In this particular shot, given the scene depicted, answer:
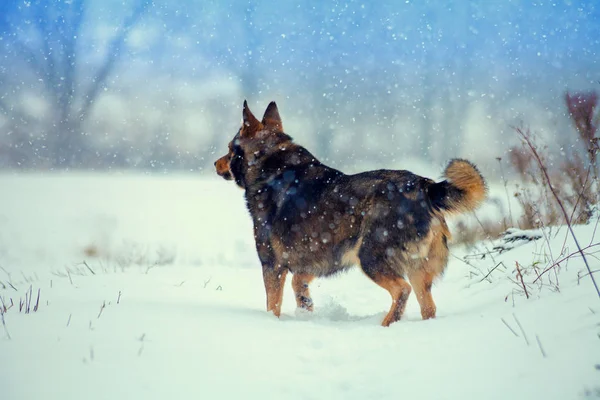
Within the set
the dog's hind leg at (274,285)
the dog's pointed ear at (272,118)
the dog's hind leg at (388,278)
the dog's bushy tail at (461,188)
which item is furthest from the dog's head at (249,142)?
the dog's bushy tail at (461,188)

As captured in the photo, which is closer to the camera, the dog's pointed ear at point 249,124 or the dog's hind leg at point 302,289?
the dog's hind leg at point 302,289

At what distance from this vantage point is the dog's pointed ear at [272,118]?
202 inches

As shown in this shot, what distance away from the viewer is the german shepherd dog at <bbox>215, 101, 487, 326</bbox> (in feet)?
11.8

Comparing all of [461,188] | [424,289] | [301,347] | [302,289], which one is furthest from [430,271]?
[301,347]

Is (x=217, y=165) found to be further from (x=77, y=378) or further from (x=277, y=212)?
(x=77, y=378)

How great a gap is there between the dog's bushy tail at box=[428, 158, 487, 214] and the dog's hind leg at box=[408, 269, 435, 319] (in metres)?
0.63

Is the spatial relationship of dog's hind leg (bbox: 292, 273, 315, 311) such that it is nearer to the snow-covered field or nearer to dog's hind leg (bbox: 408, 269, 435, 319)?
the snow-covered field

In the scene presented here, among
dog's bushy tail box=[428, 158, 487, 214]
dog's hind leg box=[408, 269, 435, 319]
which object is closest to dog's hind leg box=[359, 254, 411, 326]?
dog's hind leg box=[408, 269, 435, 319]

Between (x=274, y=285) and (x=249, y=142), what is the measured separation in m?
1.67

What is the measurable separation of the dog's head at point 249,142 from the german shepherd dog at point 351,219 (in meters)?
0.03

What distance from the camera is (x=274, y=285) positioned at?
4.27 meters

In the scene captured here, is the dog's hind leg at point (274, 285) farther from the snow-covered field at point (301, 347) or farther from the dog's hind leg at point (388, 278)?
the dog's hind leg at point (388, 278)

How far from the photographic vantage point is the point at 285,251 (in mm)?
4250

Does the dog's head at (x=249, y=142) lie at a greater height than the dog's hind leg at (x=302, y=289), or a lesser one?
greater
